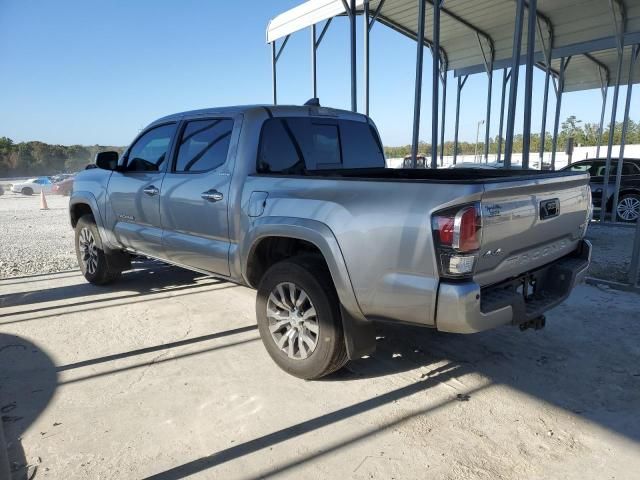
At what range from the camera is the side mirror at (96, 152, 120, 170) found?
5074 millimetres

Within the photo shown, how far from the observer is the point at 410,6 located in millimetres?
12102

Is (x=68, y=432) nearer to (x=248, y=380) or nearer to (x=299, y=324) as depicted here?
(x=248, y=380)

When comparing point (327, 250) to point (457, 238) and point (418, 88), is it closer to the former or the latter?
point (457, 238)

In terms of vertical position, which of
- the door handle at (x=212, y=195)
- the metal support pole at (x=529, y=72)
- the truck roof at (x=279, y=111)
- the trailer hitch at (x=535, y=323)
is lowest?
the trailer hitch at (x=535, y=323)

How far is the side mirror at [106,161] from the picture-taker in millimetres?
5074

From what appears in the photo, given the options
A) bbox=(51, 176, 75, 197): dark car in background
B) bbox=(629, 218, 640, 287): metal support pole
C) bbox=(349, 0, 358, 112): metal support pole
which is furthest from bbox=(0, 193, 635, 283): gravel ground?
bbox=(51, 176, 75, 197): dark car in background

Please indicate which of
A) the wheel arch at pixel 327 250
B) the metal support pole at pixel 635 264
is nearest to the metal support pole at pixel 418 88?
the metal support pole at pixel 635 264

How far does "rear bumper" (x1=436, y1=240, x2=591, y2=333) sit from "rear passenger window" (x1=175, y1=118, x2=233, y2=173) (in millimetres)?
2253

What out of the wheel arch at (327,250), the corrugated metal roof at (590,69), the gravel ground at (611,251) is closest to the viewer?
the wheel arch at (327,250)

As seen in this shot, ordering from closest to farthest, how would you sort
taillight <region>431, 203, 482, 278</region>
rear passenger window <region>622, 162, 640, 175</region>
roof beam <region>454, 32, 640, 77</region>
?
taillight <region>431, 203, 482, 278</region>, rear passenger window <region>622, 162, 640, 175</region>, roof beam <region>454, 32, 640, 77</region>

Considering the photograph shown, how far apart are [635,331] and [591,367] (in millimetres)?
1061

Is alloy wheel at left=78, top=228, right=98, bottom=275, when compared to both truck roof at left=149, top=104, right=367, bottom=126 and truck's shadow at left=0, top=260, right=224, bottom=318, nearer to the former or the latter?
truck's shadow at left=0, top=260, right=224, bottom=318

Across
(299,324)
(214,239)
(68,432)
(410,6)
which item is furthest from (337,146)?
(410,6)

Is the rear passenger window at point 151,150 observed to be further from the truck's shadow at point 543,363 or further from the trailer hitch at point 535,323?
the trailer hitch at point 535,323
